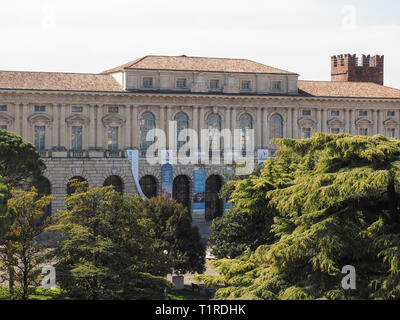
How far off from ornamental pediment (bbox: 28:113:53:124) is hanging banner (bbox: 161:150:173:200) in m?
11.9

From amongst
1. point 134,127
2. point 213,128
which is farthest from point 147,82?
point 213,128

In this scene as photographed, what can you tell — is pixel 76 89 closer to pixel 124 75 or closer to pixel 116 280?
pixel 124 75

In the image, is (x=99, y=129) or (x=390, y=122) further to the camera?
(x=390, y=122)

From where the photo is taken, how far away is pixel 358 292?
102 feet

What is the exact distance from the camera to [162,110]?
85.5 m

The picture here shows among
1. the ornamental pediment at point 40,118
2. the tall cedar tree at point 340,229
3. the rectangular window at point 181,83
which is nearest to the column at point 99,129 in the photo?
the ornamental pediment at point 40,118

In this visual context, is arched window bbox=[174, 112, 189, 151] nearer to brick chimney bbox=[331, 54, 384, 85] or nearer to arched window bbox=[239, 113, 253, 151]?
arched window bbox=[239, 113, 253, 151]

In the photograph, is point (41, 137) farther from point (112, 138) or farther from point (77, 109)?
point (112, 138)

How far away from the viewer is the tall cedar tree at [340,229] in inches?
1210

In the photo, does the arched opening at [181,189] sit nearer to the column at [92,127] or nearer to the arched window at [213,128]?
the arched window at [213,128]

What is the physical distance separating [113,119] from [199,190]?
36.9ft

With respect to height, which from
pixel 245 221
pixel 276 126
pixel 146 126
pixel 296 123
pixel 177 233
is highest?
pixel 296 123

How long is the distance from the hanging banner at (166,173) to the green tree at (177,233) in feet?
82.5

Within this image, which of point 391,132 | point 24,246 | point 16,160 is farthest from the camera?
point 391,132
